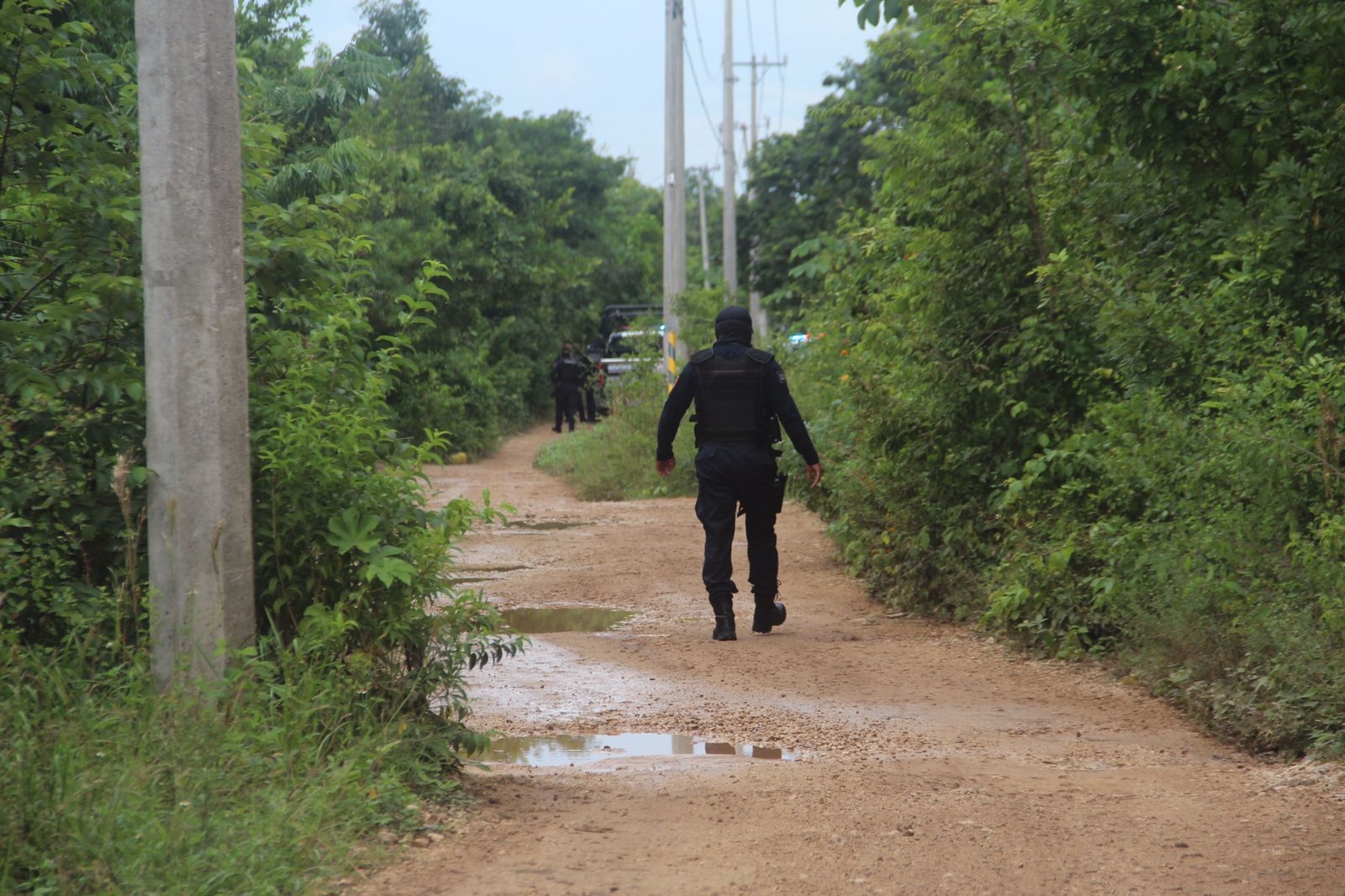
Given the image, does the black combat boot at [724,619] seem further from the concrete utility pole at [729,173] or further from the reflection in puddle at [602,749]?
the concrete utility pole at [729,173]

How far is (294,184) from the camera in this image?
59.0 ft

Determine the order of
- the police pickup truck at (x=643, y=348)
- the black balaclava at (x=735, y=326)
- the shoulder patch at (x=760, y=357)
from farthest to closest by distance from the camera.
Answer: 1. the police pickup truck at (x=643, y=348)
2. the black balaclava at (x=735, y=326)
3. the shoulder patch at (x=760, y=357)

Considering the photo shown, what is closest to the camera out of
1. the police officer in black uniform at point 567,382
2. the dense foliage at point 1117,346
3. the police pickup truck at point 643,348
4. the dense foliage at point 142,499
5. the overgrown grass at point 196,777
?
the overgrown grass at point 196,777

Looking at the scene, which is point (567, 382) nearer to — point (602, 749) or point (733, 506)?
point (733, 506)

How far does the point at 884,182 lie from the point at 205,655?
22.5 ft

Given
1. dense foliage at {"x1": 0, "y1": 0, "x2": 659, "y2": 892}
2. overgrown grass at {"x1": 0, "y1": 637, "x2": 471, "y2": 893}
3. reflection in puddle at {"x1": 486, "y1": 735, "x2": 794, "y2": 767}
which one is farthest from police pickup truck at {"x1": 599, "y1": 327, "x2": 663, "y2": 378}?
overgrown grass at {"x1": 0, "y1": 637, "x2": 471, "y2": 893}

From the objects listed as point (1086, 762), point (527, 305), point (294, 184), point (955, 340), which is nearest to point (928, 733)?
point (1086, 762)

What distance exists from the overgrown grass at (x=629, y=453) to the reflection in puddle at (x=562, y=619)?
8001mm

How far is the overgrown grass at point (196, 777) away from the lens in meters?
3.80

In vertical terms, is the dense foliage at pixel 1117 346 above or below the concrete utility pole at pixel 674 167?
below

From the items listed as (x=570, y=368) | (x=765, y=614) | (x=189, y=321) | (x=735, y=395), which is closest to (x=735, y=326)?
(x=735, y=395)

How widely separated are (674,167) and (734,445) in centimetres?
1661

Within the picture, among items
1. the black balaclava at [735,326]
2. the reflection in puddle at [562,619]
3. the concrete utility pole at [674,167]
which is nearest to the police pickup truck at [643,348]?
the concrete utility pole at [674,167]

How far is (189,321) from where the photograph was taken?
4785mm
